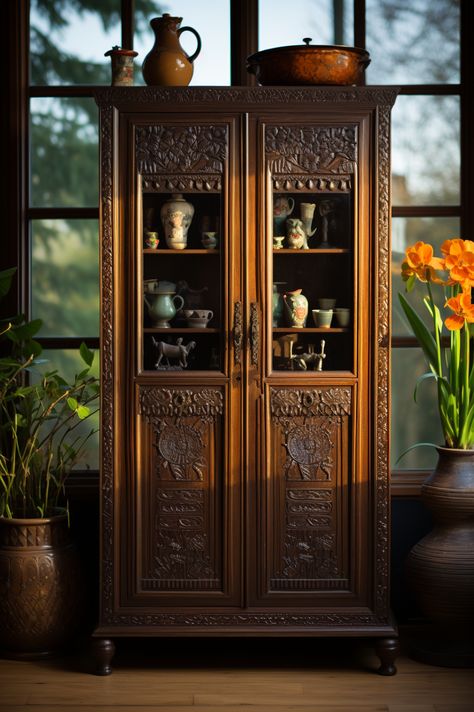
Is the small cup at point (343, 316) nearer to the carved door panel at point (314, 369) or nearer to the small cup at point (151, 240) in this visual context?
the carved door panel at point (314, 369)

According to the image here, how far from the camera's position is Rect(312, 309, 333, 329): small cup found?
362 cm

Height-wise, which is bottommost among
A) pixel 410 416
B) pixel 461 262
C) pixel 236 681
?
pixel 236 681

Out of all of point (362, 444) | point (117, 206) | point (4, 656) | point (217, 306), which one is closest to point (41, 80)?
point (117, 206)

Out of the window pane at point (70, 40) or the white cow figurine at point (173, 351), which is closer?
the white cow figurine at point (173, 351)

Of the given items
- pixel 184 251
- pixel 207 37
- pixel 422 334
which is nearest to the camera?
pixel 184 251

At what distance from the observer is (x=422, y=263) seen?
361cm

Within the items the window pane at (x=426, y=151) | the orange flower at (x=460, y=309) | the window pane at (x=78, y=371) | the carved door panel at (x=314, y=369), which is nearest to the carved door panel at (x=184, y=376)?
the carved door panel at (x=314, y=369)

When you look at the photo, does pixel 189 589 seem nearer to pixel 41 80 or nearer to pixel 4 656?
pixel 4 656

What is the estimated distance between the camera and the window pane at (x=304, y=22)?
4.05 metres

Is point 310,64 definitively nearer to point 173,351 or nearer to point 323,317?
point 323,317

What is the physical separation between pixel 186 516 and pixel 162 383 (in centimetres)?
51

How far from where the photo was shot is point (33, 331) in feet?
12.4

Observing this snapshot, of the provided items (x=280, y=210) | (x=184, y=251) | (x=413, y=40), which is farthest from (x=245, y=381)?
(x=413, y=40)

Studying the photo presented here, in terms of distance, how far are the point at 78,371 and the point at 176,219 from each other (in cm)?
88
